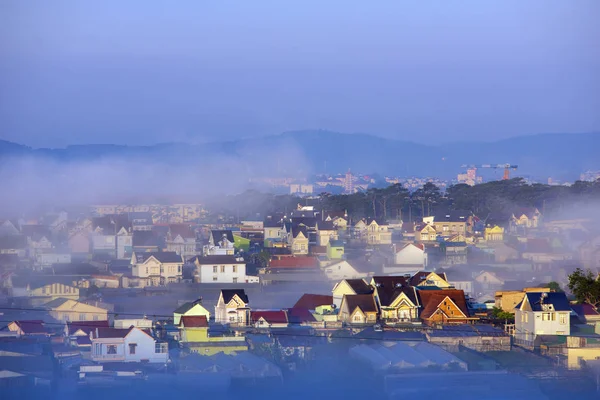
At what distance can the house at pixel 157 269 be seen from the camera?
1146 centimetres

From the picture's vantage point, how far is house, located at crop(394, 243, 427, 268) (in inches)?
494

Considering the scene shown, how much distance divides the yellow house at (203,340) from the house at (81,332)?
0.61m

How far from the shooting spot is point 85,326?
7.73 m

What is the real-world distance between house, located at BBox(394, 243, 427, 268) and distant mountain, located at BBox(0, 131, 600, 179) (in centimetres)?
1637

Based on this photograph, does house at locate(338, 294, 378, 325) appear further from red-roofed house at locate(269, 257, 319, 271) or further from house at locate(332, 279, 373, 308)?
red-roofed house at locate(269, 257, 319, 271)

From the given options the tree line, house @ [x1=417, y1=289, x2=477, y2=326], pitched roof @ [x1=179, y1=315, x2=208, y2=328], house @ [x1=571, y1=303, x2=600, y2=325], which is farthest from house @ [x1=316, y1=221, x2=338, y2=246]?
pitched roof @ [x1=179, y1=315, x2=208, y2=328]

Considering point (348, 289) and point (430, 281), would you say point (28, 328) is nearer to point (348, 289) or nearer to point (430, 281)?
point (348, 289)

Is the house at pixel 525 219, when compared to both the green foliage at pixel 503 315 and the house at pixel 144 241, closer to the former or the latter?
the house at pixel 144 241

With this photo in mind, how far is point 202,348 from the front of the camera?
291 inches

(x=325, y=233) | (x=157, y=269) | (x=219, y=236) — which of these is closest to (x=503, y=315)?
(x=157, y=269)

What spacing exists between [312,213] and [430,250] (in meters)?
5.78

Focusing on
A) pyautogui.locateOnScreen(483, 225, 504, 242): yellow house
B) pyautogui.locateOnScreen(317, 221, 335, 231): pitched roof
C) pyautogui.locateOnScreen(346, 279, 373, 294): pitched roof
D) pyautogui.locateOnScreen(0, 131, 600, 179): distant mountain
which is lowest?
pyautogui.locateOnScreen(346, 279, 373, 294): pitched roof

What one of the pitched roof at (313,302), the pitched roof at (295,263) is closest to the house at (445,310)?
the pitched roof at (313,302)

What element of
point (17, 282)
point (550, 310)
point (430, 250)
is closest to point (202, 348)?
point (550, 310)
